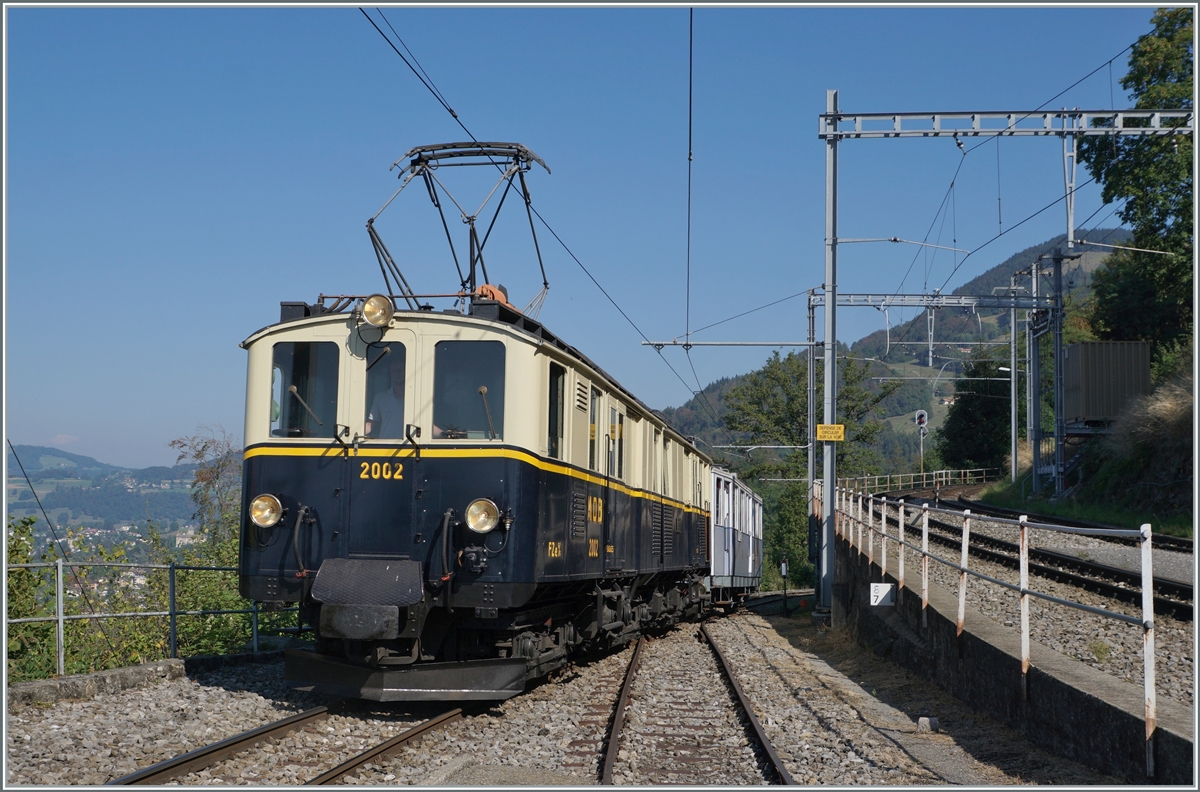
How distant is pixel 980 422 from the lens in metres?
67.0

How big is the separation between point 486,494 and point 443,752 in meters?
2.01

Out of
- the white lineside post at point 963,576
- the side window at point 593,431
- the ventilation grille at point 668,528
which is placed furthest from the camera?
the ventilation grille at point 668,528

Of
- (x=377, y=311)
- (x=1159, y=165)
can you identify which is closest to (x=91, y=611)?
(x=377, y=311)

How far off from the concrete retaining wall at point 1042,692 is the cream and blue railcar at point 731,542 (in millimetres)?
8465

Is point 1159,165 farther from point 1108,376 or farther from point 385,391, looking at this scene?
point 385,391

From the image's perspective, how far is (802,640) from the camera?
17469 mm

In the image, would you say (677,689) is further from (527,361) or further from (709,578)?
(709,578)

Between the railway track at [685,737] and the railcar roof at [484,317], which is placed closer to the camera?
the railway track at [685,737]

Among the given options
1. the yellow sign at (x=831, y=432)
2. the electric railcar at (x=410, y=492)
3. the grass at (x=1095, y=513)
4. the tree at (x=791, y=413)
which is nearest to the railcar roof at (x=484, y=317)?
the electric railcar at (x=410, y=492)

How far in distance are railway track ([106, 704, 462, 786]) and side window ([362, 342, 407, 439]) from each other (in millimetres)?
A: 2306

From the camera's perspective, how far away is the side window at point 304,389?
8.73 metres

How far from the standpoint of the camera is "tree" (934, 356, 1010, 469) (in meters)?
65.5

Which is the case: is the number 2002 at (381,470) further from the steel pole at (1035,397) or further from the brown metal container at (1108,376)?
the brown metal container at (1108,376)

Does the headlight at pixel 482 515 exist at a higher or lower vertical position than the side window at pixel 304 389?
lower
